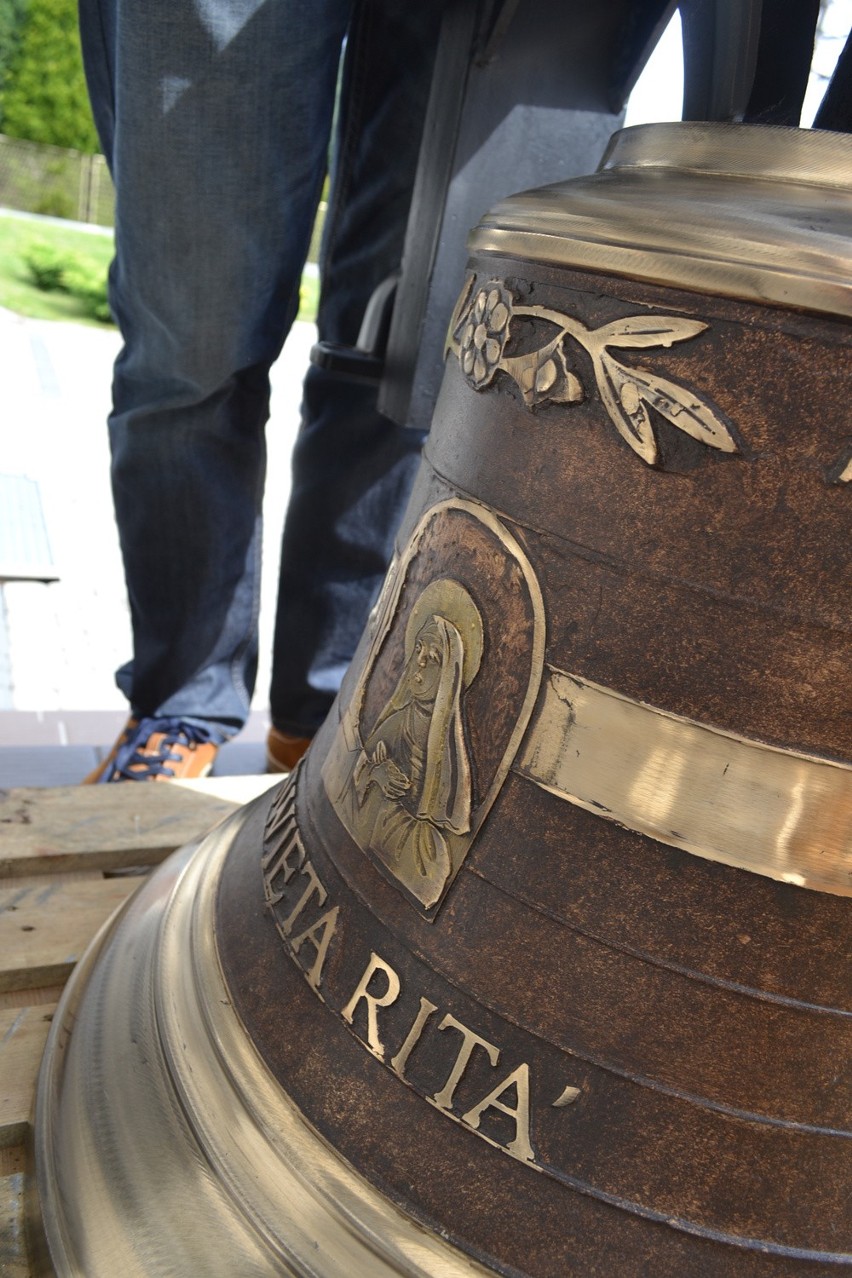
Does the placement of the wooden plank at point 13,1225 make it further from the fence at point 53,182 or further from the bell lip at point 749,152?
the fence at point 53,182

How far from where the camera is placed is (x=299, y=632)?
1903 mm

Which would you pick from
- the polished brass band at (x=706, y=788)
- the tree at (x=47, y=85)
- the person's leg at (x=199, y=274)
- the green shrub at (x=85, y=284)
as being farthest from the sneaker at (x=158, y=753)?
the tree at (x=47, y=85)

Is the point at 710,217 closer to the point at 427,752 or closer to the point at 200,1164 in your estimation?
the point at 427,752

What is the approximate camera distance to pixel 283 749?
194 cm

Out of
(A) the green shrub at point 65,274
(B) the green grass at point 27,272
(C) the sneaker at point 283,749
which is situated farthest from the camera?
(A) the green shrub at point 65,274

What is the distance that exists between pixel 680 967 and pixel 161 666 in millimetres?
1167

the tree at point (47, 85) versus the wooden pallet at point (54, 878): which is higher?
the wooden pallet at point (54, 878)

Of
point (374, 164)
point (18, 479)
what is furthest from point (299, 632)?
point (18, 479)

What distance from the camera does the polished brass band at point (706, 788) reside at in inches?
29.4

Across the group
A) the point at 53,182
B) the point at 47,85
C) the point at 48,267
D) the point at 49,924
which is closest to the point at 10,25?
the point at 47,85

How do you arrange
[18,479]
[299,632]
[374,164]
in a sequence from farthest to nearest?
[18,479] → [299,632] → [374,164]

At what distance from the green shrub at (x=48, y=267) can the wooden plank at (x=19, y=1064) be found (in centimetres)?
957

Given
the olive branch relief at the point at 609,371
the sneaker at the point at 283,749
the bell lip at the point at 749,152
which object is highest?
the bell lip at the point at 749,152

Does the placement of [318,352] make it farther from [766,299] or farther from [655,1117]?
[655,1117]
